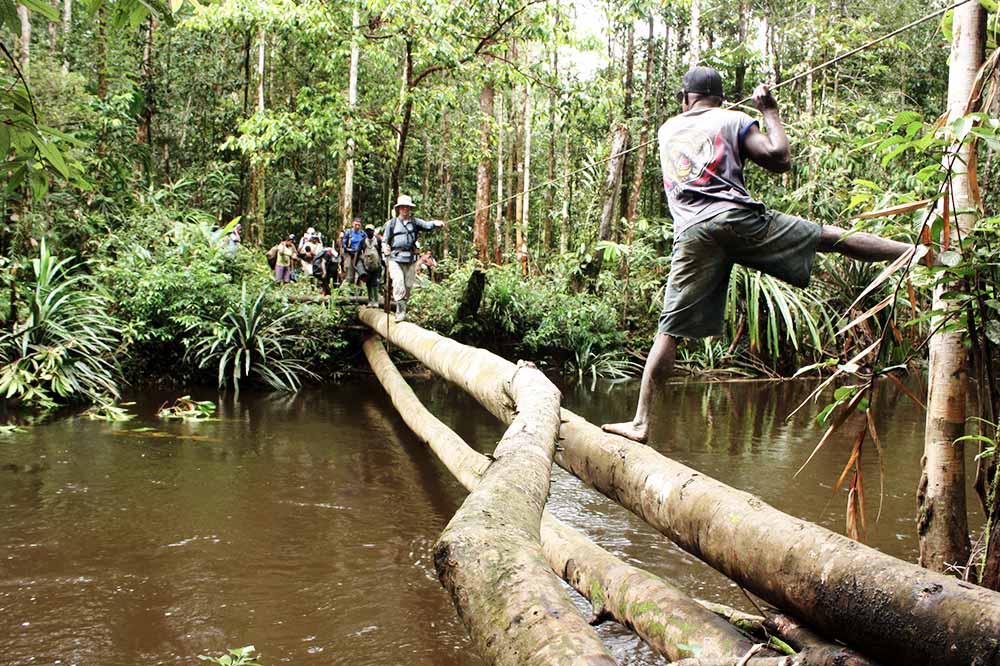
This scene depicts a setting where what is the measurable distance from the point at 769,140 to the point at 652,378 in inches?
42.9

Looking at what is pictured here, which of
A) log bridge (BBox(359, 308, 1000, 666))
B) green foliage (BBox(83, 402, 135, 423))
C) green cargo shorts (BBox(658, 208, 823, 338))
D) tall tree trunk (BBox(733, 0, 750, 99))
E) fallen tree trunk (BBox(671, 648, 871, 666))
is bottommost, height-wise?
green foliage (BBox(83, 402, 135, 423))

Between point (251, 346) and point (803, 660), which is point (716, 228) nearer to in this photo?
point (803, 660)

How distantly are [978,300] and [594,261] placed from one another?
1198 cm

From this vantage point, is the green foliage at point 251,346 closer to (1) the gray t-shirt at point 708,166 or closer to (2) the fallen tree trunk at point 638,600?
(2) the fallen tree trunk at point 638,600

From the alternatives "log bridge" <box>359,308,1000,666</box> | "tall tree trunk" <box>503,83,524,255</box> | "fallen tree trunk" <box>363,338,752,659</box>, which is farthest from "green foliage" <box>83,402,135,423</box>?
"tall tree trunk" <box>503,83,524,255</box>

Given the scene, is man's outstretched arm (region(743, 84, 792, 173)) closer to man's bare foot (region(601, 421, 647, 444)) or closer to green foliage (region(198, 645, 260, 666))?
man's bare foot (region(601, 421, 647, 444))

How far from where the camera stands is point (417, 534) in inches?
186

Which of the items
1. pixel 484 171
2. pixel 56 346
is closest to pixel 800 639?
pixel 56 346

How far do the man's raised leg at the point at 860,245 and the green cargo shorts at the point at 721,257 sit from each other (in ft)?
0.17

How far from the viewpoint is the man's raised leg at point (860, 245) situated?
304 centimetres

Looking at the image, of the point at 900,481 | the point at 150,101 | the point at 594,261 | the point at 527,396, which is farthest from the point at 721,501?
the point at 150,101

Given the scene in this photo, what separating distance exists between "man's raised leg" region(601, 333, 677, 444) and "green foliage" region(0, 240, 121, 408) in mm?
7023

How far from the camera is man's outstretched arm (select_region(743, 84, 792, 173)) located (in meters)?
3.09

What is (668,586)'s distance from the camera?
8.69 feet
